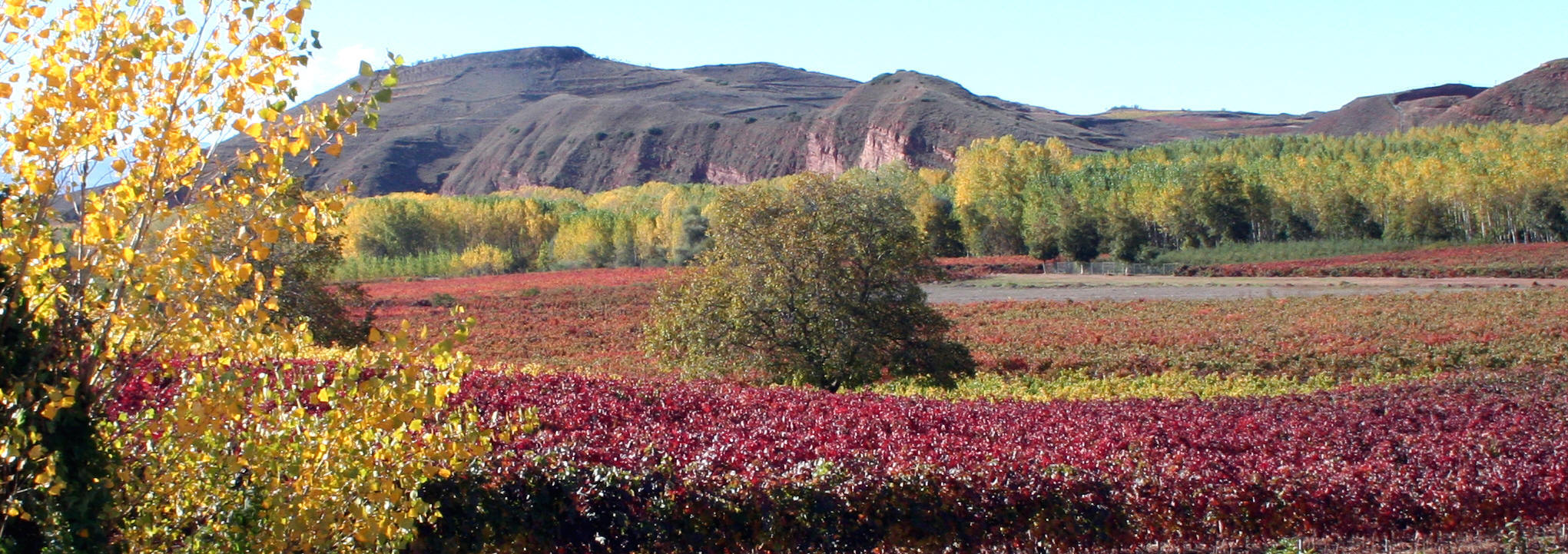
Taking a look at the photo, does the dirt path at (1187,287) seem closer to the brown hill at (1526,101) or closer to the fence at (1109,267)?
the fence at (1109,267)

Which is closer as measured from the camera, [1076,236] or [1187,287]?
[1187,287]

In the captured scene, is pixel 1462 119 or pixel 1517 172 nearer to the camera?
pixel 1517 172

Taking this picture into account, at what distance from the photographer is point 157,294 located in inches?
134

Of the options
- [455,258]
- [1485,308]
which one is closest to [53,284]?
[1485,308]

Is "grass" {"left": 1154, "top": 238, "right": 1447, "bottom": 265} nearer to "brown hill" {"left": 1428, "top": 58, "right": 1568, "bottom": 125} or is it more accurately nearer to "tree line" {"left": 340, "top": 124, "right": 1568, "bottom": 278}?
"tree line" {"left": 340, "top": 124, "right": 1568, "bottom": 278}

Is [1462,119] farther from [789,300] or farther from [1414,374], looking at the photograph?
[789,300]

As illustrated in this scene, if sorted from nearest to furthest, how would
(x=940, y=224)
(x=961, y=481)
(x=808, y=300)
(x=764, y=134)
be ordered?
(x=961, y=481) < (x=808, y=300) < (x=940, y=224) < (x=764, y=134)

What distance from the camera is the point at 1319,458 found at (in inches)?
297

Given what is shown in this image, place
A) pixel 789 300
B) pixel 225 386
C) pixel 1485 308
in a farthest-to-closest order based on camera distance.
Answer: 1. pixel 1485 308
2. pixel 789 300
3. pixel 225 386

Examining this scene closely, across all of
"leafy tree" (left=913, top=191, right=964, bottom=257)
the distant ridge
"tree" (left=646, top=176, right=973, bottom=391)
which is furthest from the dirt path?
the distant ridge

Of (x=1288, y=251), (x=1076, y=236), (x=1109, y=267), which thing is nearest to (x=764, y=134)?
(x=1076, y=236)

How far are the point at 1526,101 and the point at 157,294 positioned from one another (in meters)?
148

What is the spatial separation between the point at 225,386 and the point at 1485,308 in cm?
3274

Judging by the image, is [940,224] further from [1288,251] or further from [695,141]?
[695,141]
